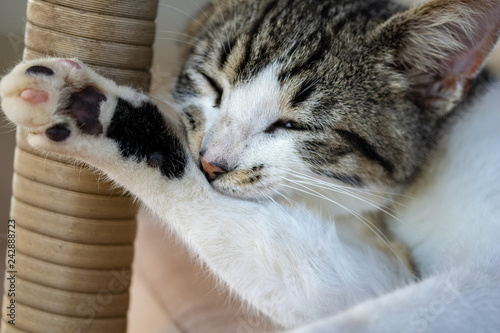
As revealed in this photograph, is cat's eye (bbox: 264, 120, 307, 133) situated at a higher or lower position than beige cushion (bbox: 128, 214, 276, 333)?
higher

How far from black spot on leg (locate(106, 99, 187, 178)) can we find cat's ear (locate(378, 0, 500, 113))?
432 mm

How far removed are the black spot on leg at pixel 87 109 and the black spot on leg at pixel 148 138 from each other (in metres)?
0.02

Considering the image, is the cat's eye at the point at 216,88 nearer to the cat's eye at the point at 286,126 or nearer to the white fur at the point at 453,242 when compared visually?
the cat's eye at the point at 286,126

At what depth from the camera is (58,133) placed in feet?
2.18

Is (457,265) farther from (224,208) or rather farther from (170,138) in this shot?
(170,138)

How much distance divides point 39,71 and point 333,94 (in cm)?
49

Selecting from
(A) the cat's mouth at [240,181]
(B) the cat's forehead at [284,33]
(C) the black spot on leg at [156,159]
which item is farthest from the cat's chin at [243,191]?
(B) the cat's forehead at [284,33]

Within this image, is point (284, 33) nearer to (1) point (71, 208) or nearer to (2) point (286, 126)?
(2) point (286, 126)

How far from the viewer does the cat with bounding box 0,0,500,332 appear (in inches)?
28.5

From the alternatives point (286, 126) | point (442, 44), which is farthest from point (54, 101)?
point (442, 44)

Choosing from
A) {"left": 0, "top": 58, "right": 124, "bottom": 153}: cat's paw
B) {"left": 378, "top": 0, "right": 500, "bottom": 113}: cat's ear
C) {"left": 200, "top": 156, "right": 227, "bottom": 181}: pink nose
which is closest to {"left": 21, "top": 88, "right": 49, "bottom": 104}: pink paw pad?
{"left": 0, "top": 58, "right": 124, "bottom": 153}: cat's paw

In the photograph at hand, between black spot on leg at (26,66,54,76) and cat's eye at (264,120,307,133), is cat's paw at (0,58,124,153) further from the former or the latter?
cat's eye at (264,120,307,133)

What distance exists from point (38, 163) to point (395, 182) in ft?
2.20

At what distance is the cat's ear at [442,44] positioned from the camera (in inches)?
31.2
